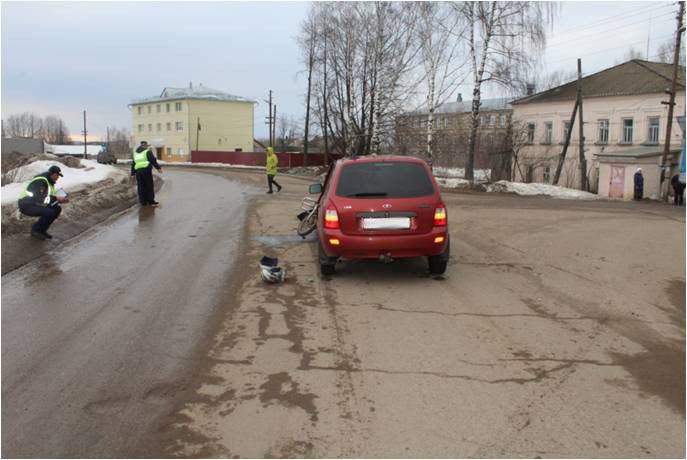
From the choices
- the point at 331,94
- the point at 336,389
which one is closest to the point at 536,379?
the point at 336,389

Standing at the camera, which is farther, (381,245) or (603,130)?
(603,130)

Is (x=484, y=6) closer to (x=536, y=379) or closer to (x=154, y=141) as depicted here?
(x=536, y=379)

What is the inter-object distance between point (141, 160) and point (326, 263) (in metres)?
9.02

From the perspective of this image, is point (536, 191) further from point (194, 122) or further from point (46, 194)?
point (194, 122)

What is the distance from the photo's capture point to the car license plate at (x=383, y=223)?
7.09m

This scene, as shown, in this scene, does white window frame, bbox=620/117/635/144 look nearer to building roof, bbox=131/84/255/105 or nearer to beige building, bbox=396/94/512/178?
beige building, bbox=396/94/512/178

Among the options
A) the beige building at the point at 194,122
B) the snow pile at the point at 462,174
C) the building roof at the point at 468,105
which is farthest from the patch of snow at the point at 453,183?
the beige building at the point at 194,122

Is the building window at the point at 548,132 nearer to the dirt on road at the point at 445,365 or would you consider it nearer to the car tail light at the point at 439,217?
the dirt on road at the point at 445,365

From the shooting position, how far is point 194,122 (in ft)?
288

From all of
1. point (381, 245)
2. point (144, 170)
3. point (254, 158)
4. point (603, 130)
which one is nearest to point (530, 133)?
point (603, 130)

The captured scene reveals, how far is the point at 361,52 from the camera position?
124 ft

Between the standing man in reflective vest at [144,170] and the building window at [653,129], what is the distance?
38715 mm

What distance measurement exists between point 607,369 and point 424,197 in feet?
10.6

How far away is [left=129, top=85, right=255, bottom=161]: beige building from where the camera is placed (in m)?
87.7
